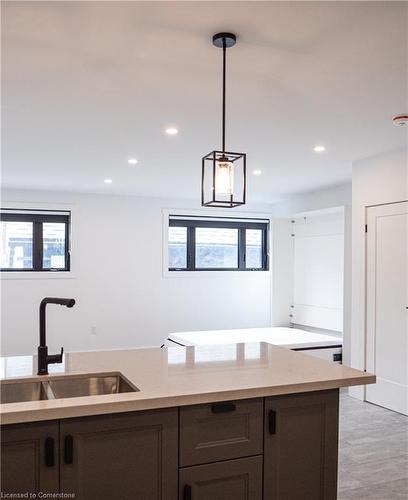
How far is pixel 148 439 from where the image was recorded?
174cm

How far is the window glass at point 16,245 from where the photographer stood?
22.3 ft

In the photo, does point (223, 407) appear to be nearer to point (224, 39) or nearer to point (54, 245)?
point (224, 39)

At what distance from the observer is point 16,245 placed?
687 cm

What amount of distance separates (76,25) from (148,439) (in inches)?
73.1

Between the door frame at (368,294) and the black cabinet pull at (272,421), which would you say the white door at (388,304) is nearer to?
the door frame at (368,294)

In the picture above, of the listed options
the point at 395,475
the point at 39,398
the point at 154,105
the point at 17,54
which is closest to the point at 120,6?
the point at 17,54

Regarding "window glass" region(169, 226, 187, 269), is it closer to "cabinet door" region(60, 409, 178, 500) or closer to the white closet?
the white closet

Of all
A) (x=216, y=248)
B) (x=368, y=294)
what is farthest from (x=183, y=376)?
(x=216, y=248)

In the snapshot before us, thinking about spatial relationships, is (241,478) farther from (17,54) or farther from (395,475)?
(17,54)

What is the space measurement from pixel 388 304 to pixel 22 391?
142 inches

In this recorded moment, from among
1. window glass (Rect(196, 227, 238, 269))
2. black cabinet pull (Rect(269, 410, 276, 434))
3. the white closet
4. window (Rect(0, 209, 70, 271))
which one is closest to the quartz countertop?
black cabinet pull (Rect(269, 410, 276, 434))

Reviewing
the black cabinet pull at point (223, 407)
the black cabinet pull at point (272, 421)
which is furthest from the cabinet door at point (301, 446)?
the black cabinet pull at point (223, 407)

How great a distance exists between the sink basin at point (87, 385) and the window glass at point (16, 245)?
522cm

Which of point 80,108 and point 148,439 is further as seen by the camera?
point 80,108
